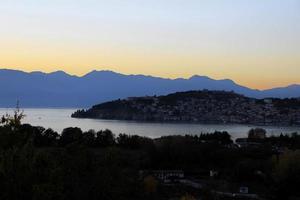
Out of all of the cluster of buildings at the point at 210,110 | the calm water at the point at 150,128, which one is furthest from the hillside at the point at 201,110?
the calm water at the point at 150,128

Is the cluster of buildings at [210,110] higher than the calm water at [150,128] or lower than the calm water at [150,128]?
higher

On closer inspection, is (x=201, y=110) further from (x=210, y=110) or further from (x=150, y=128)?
(x=150, y=128)

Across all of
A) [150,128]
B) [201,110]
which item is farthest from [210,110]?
[150,128]

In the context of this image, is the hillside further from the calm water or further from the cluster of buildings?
the calm water

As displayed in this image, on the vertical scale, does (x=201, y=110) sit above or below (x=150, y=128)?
above

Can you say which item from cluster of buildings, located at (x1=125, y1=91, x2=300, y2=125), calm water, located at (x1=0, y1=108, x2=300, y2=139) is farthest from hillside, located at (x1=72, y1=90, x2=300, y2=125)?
calm water, located at (x1=0, y1=108, x2=300, y2=139)

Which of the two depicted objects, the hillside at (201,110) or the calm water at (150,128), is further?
the hillside at (201,110)

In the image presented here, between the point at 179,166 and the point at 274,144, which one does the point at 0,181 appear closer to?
the point at 179,166

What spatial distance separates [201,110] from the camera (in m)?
96.4

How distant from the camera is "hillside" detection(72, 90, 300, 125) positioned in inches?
3590

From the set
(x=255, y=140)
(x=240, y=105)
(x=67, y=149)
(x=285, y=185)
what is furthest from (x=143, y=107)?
(x=67, y=149)

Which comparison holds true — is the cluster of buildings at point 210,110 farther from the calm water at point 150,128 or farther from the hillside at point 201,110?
the calm water at point 150,128

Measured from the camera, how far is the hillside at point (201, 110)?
91.2m

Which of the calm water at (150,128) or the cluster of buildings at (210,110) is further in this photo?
the cluster of buildings at (210,110)
